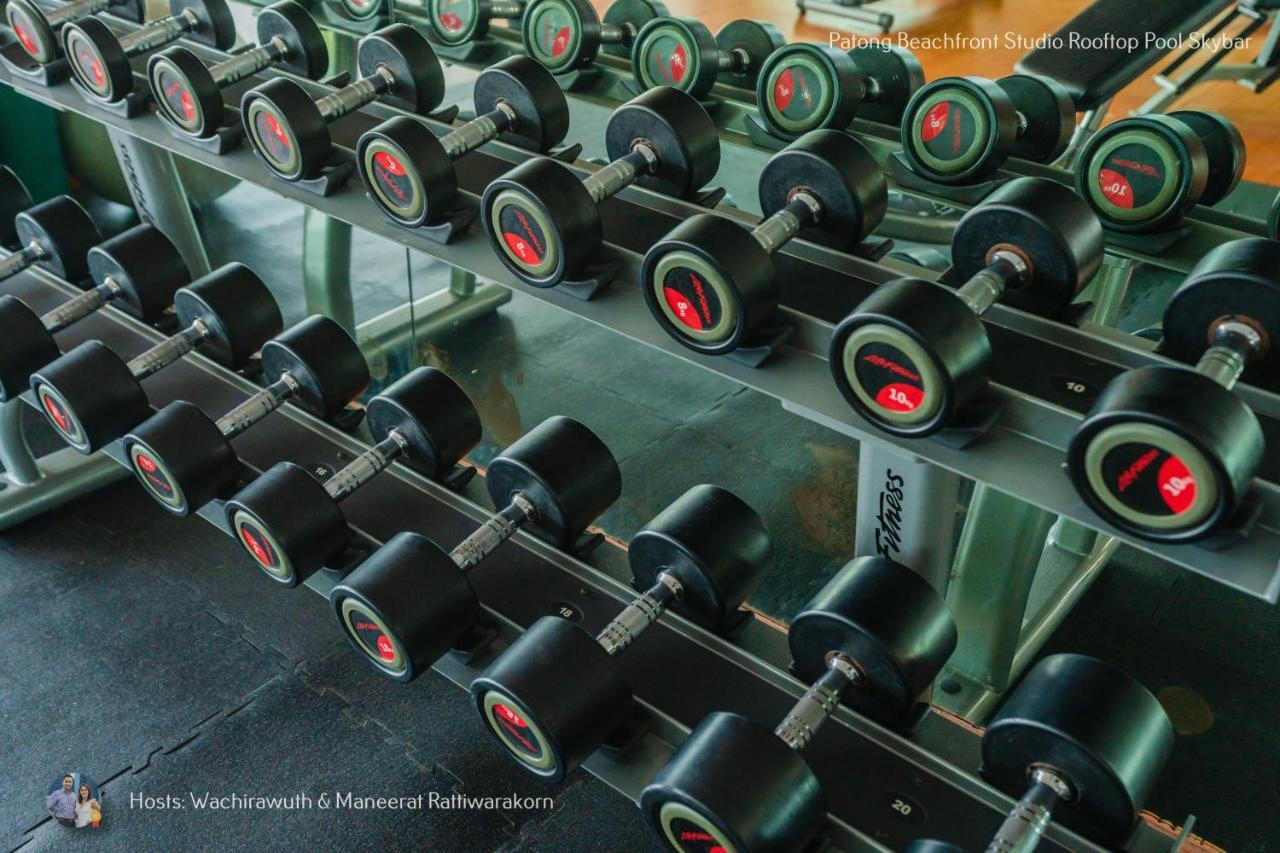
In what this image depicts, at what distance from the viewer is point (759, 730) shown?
1088mm

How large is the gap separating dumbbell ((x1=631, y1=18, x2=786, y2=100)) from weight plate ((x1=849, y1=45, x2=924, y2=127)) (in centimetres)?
19

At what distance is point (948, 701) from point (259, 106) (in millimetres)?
1435

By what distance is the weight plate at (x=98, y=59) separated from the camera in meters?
1.71

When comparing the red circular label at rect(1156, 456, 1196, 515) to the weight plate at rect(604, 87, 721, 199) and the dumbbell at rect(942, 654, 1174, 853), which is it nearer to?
the dumbbell at rect(942, 654, 1174, 853)

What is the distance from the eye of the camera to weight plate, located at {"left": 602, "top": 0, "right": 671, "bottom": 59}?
83.4 inches

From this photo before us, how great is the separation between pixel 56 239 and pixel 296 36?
1.88ft

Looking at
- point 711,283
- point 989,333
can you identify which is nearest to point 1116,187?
point 989,333

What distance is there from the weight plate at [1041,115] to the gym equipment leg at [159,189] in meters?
1.53

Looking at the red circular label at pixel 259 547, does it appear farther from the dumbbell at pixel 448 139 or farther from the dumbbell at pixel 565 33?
the dumbbell at pixel 565 33

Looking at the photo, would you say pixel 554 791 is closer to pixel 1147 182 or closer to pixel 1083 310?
pixel 1083 310

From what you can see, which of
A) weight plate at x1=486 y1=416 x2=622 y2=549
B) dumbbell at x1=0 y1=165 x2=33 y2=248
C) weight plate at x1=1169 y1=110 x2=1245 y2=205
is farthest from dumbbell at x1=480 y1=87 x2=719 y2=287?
dumbbell at x1=0 y1=165 x2=33 y2=248

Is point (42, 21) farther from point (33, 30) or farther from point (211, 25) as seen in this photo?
point (211, 25)

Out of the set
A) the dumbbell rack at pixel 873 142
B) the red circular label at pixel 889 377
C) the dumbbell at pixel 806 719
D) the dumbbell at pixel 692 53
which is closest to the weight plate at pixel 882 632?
the dumbbell at pixel 806 719

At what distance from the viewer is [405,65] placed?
1640mm
